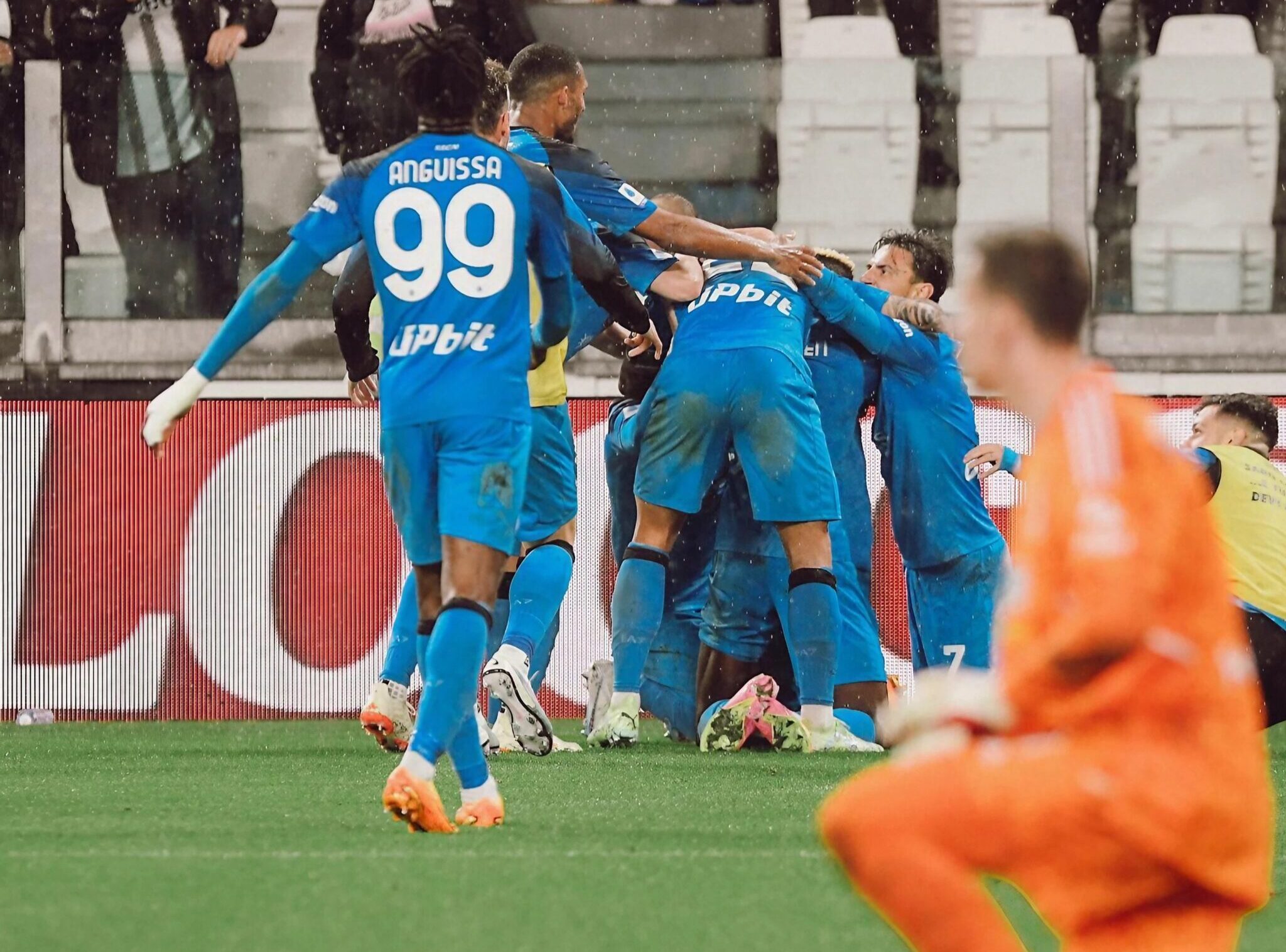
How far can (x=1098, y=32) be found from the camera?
1282 cm

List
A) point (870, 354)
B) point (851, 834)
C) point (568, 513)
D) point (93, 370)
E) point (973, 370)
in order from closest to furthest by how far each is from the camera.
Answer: point (851, 834)
point (973, 370)
point (568, 513)
point (870, 354)
point (93, 370)

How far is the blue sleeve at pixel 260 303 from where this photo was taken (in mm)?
4262

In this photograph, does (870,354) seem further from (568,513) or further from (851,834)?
(851,834)

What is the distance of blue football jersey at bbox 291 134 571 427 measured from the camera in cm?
423

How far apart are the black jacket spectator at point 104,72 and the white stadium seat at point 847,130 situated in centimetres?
335

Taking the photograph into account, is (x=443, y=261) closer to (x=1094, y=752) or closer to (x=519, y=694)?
(x=519, y=694)

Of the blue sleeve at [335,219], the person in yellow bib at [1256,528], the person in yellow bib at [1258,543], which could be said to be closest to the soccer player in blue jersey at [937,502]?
the person in yellow bib at [1256,528]

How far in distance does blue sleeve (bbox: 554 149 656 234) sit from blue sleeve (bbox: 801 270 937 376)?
0.82 meters

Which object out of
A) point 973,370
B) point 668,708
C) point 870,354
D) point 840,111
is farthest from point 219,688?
point 973,370

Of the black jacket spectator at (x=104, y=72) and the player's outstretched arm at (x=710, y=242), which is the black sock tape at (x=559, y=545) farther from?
the black jacket spectator at (x=104, y=72)

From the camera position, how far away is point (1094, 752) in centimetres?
209

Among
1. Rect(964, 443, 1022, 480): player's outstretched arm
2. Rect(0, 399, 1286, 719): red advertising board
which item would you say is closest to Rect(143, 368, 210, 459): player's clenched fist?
Rect(964, 443, 1022, 480): player's outstretched arm

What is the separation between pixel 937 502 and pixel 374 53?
6.78 meters

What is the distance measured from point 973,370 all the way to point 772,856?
1.75 metres
